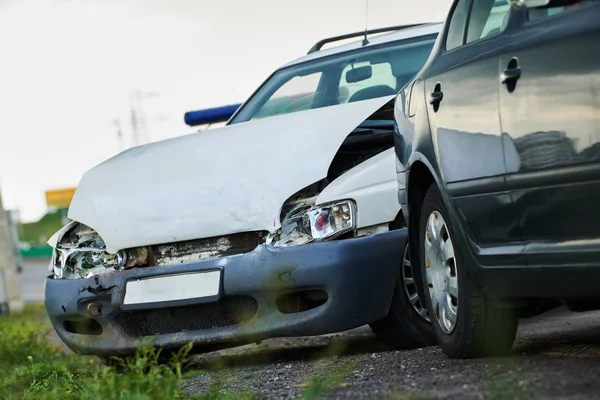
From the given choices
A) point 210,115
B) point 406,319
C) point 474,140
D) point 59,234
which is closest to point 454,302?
point 474,140

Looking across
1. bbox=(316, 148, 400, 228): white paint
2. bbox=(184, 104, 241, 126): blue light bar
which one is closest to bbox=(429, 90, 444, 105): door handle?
bbox=(316, 148, 400, 228): white paint

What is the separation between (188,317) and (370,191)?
3.64 ft

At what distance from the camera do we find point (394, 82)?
23.5 ft

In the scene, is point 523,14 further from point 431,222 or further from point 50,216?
point 50,216

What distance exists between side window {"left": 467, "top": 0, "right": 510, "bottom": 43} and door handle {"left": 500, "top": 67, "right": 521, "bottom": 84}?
276 millimetres

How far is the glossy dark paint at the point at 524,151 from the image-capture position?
4.00m

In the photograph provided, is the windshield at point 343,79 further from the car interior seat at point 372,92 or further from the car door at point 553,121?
the car door at point 553,121

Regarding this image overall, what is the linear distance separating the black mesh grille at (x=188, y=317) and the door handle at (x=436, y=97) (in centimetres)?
148

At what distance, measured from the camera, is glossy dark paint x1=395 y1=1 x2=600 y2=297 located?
4.00 m

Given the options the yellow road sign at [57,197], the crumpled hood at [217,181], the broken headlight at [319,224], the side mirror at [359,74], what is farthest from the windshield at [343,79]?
the yellow road sign at [57,197]

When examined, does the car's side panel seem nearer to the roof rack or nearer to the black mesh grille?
the black mesh grille

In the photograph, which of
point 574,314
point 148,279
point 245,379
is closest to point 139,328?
point 148,279

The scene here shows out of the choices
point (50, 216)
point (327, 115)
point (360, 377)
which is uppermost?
point (327, 115)

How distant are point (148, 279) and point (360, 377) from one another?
1583 millimetres
